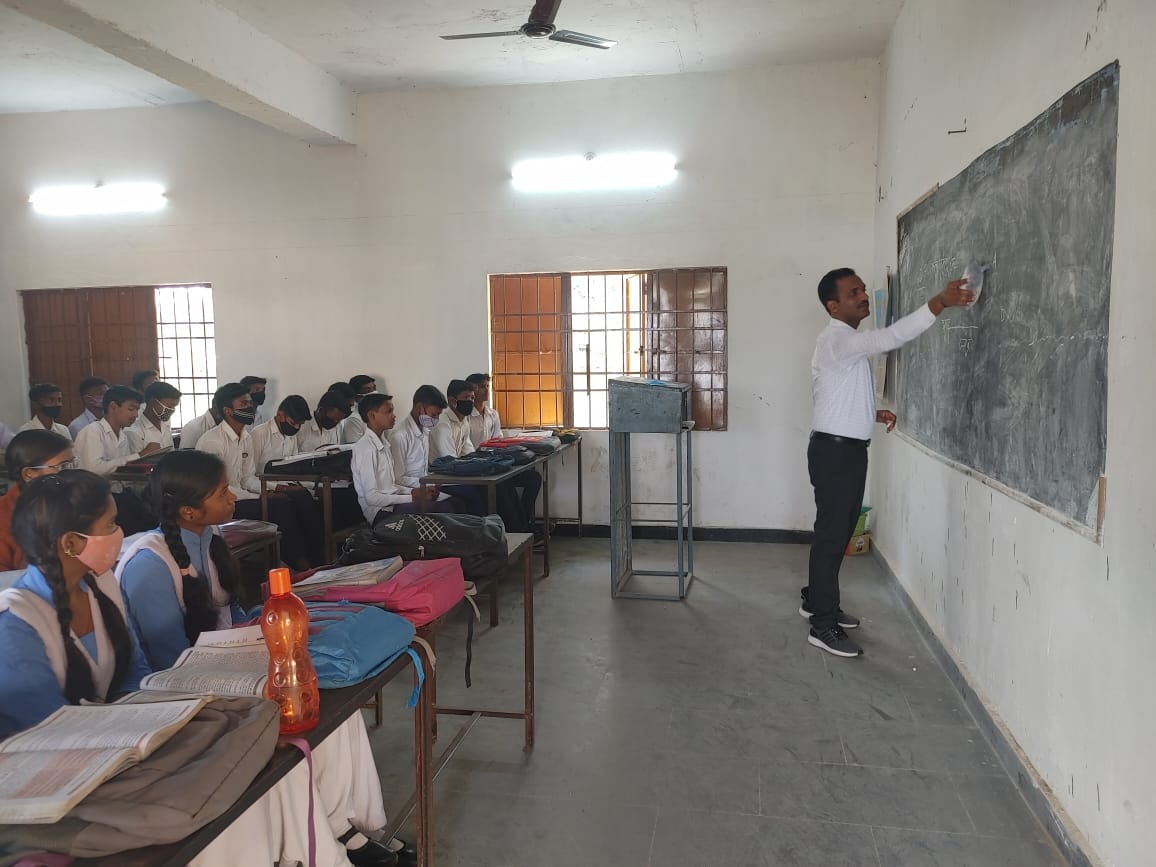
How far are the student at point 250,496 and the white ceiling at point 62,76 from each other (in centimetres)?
238

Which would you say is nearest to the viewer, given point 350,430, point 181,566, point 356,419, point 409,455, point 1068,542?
point 181,566

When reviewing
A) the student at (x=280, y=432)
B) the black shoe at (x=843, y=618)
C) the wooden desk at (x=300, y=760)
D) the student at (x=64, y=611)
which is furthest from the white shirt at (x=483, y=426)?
the student at (x=64, y=611)

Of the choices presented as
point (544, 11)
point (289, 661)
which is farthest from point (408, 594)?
point (544, 11)

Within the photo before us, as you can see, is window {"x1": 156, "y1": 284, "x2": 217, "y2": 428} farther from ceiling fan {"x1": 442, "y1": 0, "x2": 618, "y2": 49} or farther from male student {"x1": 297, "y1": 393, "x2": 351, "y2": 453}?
ceiling fan {"x1": 442, "y1": 0, "x2": 618, "y2": 49}

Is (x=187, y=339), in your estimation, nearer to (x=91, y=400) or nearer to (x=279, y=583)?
(x=91, y=400)

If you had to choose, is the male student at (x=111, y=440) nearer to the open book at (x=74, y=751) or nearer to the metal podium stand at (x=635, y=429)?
the metal podium stand at (x=635, y=429)

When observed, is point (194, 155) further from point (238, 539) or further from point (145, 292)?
point (238, 539)

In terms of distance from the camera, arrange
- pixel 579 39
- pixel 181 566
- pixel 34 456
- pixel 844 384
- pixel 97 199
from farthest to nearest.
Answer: pixel 97 199, pixel 579 39, pixel 844 384, pixel 34 456, pixel 181 566

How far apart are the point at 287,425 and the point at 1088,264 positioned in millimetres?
4431

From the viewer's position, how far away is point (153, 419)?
5535 mm

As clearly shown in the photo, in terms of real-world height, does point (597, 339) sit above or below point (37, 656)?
above

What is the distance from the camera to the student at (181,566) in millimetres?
1803

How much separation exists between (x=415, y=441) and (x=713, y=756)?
2.89 m

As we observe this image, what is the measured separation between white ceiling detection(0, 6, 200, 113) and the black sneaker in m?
5.31
